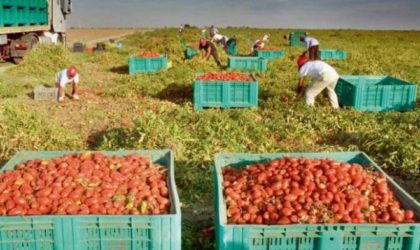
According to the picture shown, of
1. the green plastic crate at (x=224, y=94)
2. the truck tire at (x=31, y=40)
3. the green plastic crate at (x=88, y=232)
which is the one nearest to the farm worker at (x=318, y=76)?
the green plastic crate at (x=224, y=94)

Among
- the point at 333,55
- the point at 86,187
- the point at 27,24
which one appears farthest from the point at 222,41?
the point at 86,187

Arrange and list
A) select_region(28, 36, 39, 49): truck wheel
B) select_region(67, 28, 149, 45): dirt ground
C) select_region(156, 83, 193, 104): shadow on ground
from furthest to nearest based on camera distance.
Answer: select_region(67, 28, 149, 45): dirt ground < select_region(28, 36, 39, 49): truck wheel < select_region(156, 83, 193, 104): shadow on ground

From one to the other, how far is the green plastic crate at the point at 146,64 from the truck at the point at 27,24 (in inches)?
198

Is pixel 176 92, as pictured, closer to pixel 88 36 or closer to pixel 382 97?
pixel 382 97

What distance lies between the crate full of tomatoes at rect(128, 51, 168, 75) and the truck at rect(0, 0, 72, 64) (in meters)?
5.03

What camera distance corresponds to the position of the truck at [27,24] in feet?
56.6

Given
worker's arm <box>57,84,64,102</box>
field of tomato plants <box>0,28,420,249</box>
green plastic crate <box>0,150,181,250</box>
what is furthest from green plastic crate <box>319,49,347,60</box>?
green plastic crate <box>0,150,181,250</box>

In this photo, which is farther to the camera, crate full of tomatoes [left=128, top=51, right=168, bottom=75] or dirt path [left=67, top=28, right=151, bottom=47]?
dirt path [left=67, top=28, right=151, bottom=47]

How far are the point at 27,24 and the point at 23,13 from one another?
0.75 metres

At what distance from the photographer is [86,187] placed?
4.13m

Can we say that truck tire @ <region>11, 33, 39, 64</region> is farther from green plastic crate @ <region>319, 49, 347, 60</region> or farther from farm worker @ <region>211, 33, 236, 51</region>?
green plastic crate @ <region>319, 49, 347, 60</region>

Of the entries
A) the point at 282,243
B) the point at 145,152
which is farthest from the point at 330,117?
the point at 282,243

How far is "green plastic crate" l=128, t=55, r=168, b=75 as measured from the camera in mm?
16078

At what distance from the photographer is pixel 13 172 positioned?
4.40m
